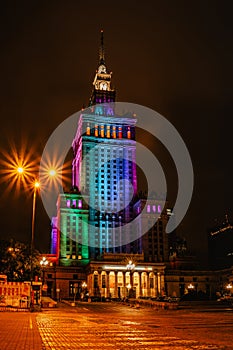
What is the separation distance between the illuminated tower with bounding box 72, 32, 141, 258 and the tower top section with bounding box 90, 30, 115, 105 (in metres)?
4.88

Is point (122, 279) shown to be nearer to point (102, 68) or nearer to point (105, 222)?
point (105, 222)

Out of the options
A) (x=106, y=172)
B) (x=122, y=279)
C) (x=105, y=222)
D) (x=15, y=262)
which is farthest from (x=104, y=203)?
(x=15, y=262)

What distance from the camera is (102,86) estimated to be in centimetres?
17762

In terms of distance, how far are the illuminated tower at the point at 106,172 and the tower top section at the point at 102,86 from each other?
4877 millimetres

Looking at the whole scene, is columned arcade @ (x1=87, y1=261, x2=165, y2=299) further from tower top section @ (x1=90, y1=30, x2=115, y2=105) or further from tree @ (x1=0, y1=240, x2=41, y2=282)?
tower top section @ (x1=90, y1=30, x2=115, y2=105)

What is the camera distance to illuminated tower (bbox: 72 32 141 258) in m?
148

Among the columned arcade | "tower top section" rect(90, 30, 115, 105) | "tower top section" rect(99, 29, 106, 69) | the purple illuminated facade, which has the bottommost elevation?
the columned arcade

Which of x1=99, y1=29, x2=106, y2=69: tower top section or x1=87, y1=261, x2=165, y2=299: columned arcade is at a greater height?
x1=99, y1=29, x2=106, y2=69: tower top section

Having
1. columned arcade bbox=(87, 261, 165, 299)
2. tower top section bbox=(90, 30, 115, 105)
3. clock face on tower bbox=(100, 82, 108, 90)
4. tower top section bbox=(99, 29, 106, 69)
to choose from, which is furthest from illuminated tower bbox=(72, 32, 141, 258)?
tower top section bbox=(99, 29, 106, 69)

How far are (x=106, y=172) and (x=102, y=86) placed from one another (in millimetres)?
44046

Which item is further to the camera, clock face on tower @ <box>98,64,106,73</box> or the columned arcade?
clock face on tower @ <box>98,64,106,73</box>

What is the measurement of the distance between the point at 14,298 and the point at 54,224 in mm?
129235

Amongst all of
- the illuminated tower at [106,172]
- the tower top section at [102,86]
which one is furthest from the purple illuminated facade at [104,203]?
the tower top section at [102,86]

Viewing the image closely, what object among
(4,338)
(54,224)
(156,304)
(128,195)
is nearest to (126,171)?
(128,195)
